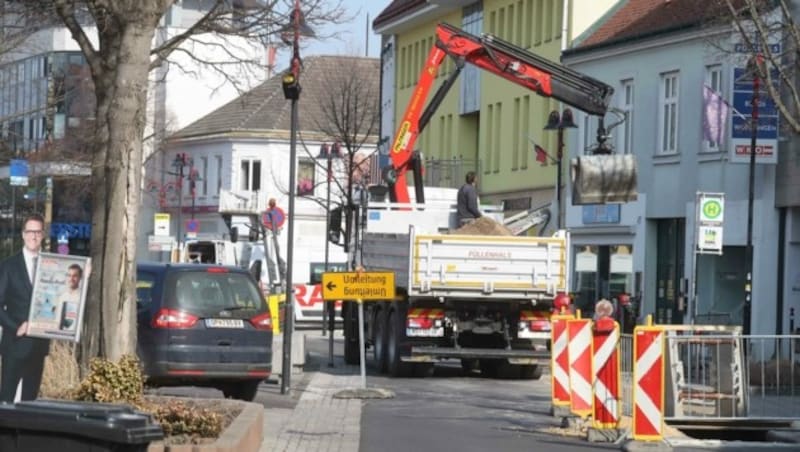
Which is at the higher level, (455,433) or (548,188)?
(548,188)

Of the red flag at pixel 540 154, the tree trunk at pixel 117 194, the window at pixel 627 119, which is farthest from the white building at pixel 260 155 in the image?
the tree trunk at pixel 117 194

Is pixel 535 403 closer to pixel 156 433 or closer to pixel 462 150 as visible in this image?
pixel 156 433

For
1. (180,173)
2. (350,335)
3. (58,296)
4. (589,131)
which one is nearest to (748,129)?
(350,335)

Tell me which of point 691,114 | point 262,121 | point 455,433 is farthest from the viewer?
point 262,121

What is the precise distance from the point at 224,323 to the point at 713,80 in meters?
20.5

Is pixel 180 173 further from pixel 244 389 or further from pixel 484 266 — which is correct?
Answer: pixel 244 389

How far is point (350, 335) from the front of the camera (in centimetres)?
3244

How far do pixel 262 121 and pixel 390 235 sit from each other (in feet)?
195

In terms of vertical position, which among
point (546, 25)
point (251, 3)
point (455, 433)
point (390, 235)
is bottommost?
point (455, 433)

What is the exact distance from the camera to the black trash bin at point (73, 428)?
902cm

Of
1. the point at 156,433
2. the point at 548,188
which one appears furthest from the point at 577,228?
the point at 156,433

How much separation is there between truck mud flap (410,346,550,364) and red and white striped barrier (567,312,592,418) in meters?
7.51

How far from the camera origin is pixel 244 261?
178 feet

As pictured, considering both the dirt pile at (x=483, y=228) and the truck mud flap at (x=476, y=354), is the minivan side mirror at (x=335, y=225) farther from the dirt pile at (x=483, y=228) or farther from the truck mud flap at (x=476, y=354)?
the truck mud flap at (x=476, y=354)
